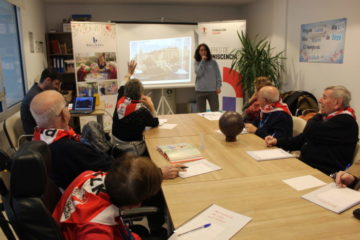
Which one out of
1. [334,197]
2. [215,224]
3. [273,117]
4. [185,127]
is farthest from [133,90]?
Result: [334,197]

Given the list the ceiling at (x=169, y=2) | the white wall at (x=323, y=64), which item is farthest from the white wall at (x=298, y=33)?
the ceiling at (x=169, y=2)

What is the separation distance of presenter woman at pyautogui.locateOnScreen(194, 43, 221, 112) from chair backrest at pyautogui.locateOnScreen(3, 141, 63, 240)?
4.45m

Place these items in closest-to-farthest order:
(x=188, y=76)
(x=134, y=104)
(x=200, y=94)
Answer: (x=134, y=104), (x=200, y=94), (x=188, y=76)

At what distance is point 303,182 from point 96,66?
4.69 meters

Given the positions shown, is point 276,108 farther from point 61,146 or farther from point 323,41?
point 323,41

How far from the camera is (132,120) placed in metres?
2.86

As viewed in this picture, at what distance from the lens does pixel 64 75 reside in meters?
6.14

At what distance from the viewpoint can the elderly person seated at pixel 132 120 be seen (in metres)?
2.84

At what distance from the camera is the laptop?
3965 mm

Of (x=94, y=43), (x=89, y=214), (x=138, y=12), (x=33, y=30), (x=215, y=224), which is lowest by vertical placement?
(x=215, y=224)

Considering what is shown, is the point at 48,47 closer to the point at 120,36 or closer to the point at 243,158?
the point at 120,36

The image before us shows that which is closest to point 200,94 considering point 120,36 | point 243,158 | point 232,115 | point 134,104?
point 120,36

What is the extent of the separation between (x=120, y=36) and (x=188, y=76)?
162 centimetres

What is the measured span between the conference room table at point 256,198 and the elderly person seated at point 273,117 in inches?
14.9
